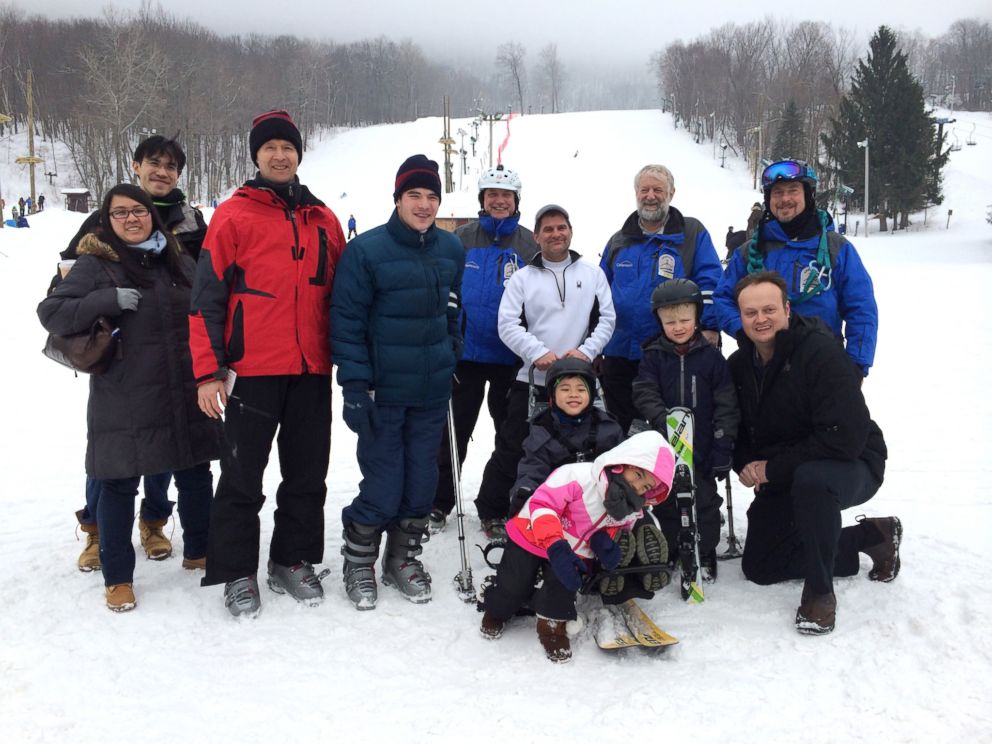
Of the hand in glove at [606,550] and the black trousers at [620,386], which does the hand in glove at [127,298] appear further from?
the black trousers at [620,386]

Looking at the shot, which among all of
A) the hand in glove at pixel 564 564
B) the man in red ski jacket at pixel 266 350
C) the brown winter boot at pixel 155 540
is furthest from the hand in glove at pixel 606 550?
the brown winter boot at pixel 155 540

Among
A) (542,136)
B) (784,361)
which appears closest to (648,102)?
(542,136)

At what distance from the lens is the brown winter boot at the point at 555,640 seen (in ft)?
9.37

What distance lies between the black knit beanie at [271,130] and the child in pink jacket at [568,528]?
183cm

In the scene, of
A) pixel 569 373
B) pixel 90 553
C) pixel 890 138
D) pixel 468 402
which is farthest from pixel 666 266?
pixel 890 138

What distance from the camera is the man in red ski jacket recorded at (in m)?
3.04

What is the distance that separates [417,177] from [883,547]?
2.78m

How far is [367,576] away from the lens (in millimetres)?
3393

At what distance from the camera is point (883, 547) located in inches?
133

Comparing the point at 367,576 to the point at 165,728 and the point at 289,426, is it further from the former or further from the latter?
the point at 165,728

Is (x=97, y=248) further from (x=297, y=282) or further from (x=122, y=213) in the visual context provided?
(x=297, y=282)

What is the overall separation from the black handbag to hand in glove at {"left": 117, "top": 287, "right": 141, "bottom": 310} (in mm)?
103

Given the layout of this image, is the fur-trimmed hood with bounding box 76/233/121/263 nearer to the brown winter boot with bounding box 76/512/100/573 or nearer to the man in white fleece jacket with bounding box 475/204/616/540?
the brown winter boot with bounding box 76/512/100/573

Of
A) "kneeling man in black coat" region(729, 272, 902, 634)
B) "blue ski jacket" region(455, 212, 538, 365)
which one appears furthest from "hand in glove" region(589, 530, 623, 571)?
"blue ski jacket" region(455, 212, 538, 365)
